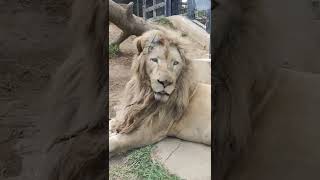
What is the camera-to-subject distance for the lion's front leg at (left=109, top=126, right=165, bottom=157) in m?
1.03

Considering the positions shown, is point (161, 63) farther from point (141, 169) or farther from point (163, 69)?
point (141, 169)

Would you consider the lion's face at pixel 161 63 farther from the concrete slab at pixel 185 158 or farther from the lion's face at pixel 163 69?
the concrete slab at pixel 185 158

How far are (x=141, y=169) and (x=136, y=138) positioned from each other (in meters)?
0.09

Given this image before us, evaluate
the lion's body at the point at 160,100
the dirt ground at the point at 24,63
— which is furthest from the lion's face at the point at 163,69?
the dirt ground at the point at 24,63

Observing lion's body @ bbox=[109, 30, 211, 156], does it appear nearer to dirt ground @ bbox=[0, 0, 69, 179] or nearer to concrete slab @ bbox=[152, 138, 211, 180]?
concrete slab @ bbox=[152, 138, 211, 180]

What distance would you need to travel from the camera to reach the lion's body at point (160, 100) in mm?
1032

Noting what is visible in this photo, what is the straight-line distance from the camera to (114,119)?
3.31 ft

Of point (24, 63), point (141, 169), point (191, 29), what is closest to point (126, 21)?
point (191, 29)

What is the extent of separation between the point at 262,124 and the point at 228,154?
12 centimetres

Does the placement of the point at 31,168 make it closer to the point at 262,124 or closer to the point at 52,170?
the point at 52,170

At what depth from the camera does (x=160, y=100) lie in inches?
41.4

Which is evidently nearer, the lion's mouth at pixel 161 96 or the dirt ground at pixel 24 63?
the dirt ground at pixel 24 63

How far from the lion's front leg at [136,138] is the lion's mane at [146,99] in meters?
0.02

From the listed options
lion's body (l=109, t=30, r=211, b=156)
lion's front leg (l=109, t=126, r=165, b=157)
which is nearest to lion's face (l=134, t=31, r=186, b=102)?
lion's body (l=109, t=30, r=211, b=156)
